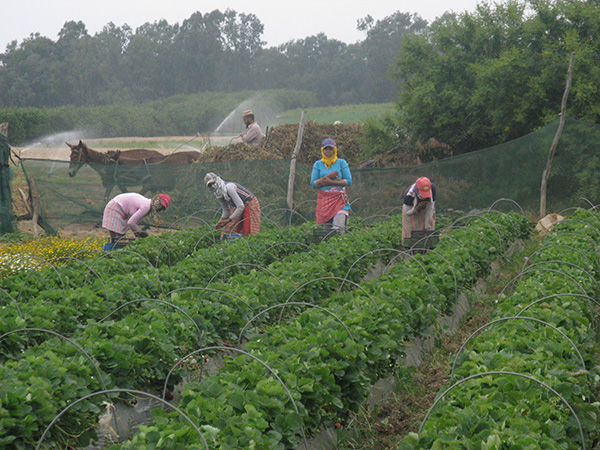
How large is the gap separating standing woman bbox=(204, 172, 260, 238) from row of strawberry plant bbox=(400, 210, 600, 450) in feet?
15.0

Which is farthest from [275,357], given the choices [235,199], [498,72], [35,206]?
[498,72]

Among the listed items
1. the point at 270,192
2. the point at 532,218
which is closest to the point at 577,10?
the point at 532,218

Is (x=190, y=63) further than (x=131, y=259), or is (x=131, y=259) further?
(x=190, y=63)

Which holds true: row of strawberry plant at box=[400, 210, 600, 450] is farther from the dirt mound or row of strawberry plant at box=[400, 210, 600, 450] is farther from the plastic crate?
the dirt mound

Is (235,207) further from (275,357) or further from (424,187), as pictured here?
(275,357)

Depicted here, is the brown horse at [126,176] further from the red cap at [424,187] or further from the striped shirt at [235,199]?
the red cap at [424,187]

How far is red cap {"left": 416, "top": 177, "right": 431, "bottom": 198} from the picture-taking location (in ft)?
26.2

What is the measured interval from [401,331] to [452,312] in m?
1.65

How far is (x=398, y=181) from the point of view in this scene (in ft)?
42.9

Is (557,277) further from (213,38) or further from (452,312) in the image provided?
(213,38)

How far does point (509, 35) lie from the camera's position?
55.7ft

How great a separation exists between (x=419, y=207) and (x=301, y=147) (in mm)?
10337

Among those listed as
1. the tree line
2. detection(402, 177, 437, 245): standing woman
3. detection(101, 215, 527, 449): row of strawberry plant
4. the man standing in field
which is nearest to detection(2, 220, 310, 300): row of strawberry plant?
detection(402, 177, 437, 245): standing woman

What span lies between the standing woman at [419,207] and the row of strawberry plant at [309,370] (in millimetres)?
1918
